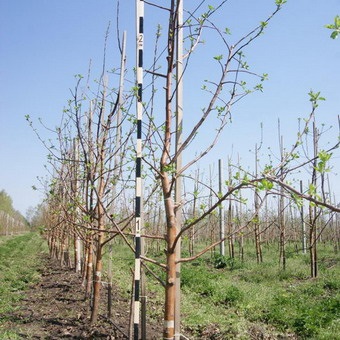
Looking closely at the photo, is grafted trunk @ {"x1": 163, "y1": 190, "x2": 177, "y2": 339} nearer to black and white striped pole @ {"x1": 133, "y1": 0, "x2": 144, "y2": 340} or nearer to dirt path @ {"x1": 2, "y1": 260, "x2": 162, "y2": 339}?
black and white striped pole @ {"x1": 133, "y1": 0, "x2": 144, "y2": 340}

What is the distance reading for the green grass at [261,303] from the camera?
20.6 feet

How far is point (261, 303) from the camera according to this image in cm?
805

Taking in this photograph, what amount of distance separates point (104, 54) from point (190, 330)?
4654 millimetres

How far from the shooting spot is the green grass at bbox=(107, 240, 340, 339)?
6.28 meters

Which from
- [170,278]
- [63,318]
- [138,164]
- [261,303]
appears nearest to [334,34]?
[138,164]

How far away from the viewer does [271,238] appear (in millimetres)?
26188

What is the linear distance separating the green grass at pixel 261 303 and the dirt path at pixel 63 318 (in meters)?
0.96

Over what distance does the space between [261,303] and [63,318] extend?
3.74 meters

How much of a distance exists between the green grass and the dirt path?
37.7 inches

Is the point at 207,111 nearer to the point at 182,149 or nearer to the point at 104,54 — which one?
the point at 182,149

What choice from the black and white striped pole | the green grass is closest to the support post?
the black and white striped pole

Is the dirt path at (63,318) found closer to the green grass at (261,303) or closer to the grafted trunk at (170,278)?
the green grass at (261,303)

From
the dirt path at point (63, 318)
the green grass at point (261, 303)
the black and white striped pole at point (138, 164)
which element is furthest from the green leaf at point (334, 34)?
the green grass at point (261, 303)

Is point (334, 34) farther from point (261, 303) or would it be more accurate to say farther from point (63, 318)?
point (261, 303)
